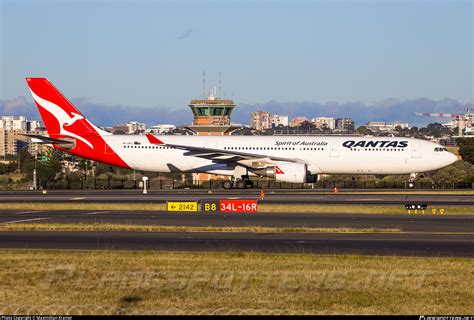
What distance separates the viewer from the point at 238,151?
65.6 meters

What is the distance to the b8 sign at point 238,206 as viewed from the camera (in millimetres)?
42969

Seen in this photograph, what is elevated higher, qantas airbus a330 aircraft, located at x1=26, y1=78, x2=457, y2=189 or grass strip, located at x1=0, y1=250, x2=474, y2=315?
qantas airbus a330 aircraft, located at x1=26, y1=78, x2=457, y2=189

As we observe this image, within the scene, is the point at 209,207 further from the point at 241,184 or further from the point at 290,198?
the point at 241,184

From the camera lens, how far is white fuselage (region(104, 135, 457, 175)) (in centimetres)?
6384

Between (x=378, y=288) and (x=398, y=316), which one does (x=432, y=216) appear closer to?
(x=378, y=288)

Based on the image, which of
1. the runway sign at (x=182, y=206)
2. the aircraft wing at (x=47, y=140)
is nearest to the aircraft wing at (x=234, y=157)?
the aircraft wing at (x=47, y=140)

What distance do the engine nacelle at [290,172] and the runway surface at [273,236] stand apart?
67.7ft

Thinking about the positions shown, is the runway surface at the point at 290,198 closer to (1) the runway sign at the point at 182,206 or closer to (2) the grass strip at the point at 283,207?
(2) the grass strip at the point at 283,207

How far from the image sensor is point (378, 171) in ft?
211

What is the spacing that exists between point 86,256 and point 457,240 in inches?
532

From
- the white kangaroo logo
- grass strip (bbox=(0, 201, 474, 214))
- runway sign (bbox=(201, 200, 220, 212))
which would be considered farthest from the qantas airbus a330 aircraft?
runway sign (bbox=(201, 200, 220, 212))

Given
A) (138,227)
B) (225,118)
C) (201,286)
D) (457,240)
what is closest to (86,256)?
(201,286)

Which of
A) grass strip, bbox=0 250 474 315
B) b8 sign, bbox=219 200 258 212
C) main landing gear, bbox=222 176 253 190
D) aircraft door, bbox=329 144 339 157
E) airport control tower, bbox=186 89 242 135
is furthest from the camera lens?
airport control tower, bbox=186 89 242 135

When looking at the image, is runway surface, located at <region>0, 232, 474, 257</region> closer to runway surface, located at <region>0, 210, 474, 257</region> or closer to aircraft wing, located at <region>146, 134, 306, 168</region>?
runway surface, located at <region>0, 210, 474, 257</region>
